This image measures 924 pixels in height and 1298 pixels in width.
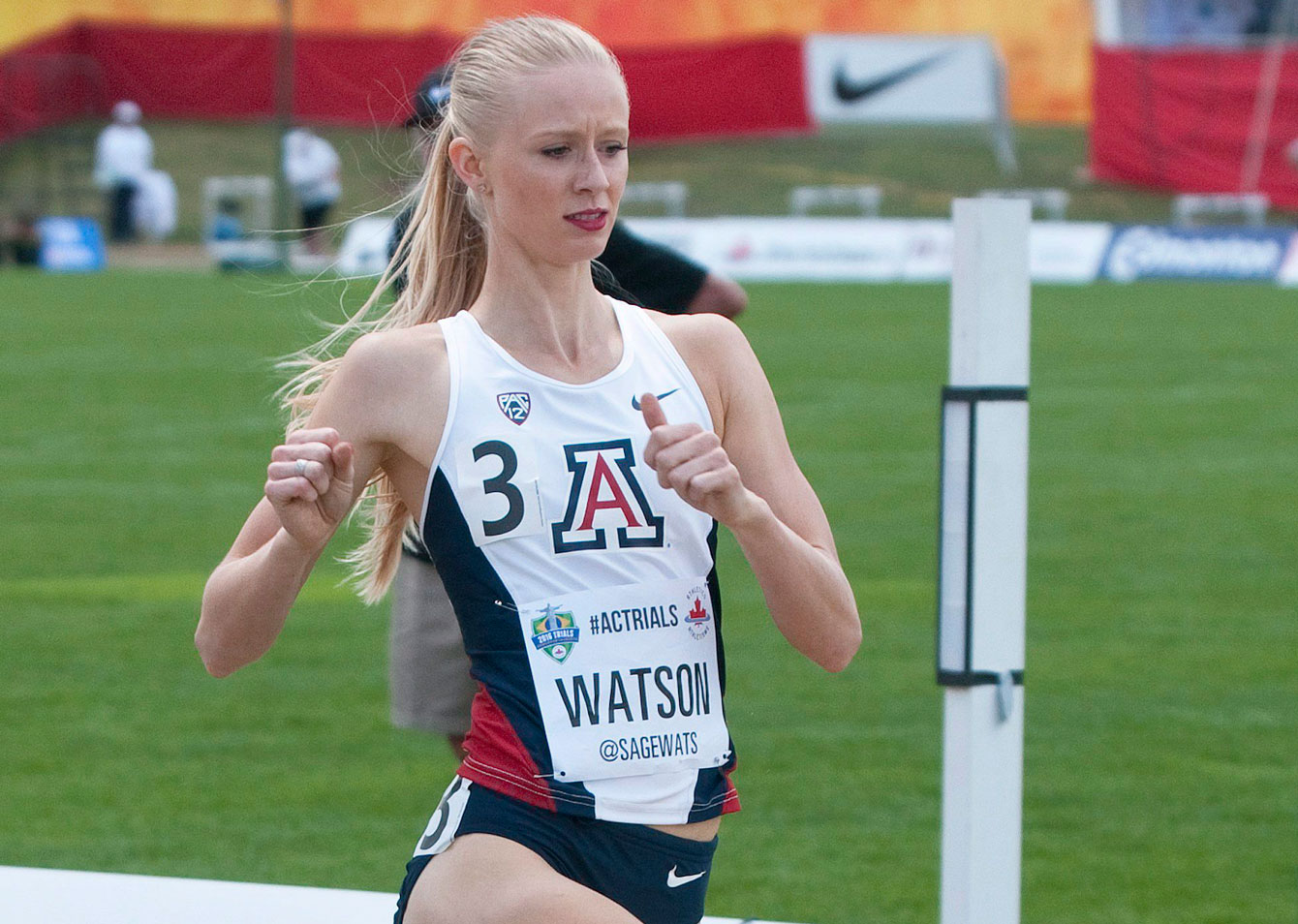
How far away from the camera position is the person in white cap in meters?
33.2

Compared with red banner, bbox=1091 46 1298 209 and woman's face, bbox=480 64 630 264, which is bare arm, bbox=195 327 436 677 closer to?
woman's face, bbox=480 64 630 264

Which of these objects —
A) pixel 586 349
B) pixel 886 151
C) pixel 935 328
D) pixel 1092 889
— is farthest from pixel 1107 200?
pixel 586 349

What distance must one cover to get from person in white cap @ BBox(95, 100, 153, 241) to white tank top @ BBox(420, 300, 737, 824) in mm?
31499

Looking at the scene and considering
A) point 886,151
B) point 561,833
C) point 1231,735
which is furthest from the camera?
point 886,151

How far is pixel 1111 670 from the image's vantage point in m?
7.59

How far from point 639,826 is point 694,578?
334 millimetres

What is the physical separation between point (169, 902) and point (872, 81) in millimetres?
35830

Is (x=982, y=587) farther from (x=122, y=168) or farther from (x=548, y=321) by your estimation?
(x=122, y=168)

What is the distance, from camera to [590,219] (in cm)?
262

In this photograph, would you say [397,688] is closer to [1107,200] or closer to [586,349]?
[586,349]

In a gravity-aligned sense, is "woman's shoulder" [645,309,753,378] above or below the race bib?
above

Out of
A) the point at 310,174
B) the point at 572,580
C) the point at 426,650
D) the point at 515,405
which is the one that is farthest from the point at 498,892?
the point at 310,174

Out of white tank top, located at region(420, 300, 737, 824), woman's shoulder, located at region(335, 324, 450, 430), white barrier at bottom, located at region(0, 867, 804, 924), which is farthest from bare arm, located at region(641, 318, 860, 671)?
white barrier at bottom, located at region(0, 867, 804, 924)

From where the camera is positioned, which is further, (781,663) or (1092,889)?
(781,663)
